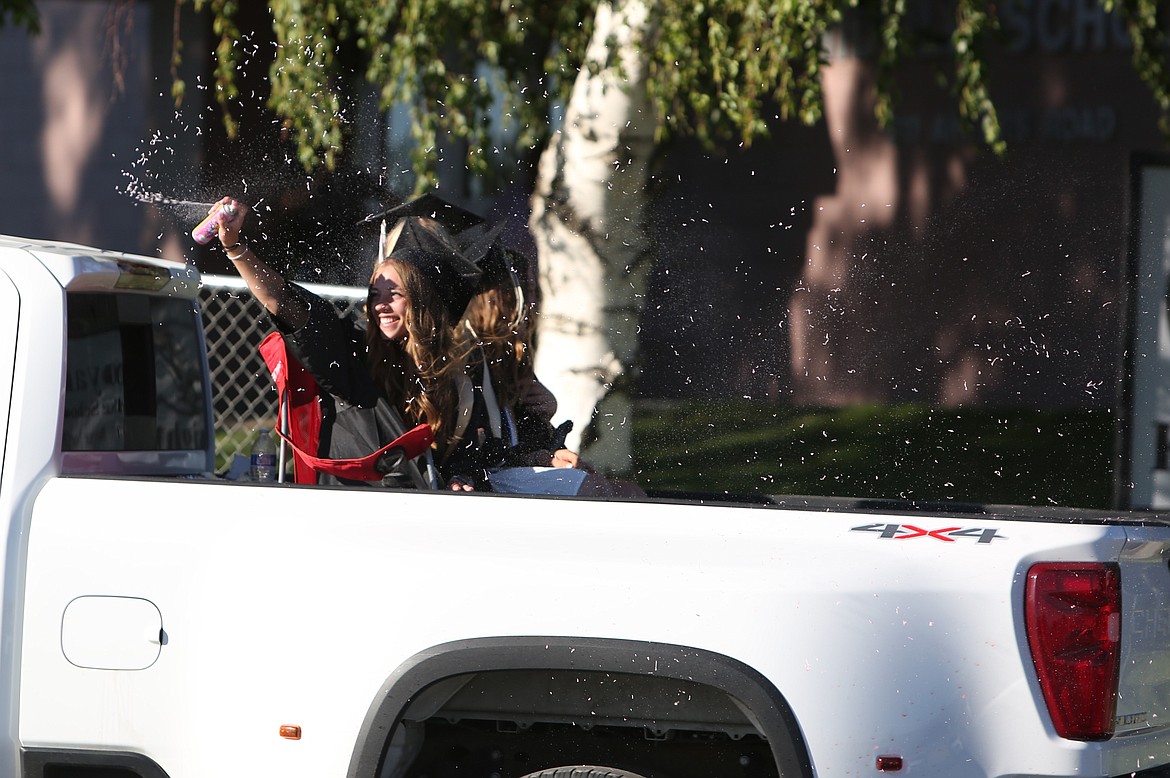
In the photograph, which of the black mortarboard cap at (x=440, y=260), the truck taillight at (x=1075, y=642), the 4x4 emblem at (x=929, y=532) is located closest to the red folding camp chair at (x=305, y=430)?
the black mortarboard cap at (x=440, y=260)

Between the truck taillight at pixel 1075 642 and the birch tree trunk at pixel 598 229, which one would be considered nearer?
the truck taillight at pixel 1075 642

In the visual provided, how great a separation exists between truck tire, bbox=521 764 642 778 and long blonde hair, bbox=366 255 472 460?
1.34m

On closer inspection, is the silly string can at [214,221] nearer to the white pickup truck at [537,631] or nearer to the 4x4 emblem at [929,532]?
the white pickup truck at [537,631]

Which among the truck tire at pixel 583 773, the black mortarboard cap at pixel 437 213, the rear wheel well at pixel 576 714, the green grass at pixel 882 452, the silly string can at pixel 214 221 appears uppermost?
the black mortarboard cap at pixel 437 213

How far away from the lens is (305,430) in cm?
387

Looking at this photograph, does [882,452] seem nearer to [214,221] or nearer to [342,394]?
[342,394]

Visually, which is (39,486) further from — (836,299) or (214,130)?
(214,130)

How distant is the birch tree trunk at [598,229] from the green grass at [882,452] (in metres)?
0.74

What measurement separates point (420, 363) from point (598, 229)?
289 centimetres

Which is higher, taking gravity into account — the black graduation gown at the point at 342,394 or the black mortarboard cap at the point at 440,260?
the black mortarboard cap at the point at 440,260

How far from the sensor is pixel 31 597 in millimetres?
2820

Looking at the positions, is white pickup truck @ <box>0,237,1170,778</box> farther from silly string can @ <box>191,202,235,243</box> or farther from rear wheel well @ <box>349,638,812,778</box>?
silly string can @ <box>191,202,235,243</box>

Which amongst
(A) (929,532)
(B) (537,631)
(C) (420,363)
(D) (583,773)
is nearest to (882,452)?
(C) (420,363)

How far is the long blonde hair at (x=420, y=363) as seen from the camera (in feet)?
12.9
